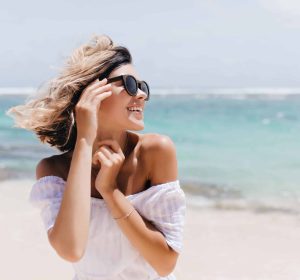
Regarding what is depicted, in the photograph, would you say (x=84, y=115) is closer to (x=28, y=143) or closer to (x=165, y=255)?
(x=165, y=255)

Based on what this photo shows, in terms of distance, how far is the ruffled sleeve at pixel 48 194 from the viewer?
2385 mm

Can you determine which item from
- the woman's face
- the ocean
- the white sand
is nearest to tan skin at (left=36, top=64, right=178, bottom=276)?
the woman's face

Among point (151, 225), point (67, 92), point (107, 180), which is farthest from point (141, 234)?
point (67, 92)

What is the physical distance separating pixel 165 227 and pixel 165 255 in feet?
0.35

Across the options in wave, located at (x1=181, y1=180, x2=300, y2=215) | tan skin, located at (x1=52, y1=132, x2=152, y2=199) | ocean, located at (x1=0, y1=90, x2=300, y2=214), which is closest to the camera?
tan skin, located at (x1=52, y1=132, x2=152, y2=199)

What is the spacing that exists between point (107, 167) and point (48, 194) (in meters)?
0.30

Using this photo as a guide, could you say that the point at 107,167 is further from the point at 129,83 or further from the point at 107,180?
the point at 129,83

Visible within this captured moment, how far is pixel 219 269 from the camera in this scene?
18.6 ft

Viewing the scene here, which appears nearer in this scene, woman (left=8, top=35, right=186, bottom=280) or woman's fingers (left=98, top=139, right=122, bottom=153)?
woman (left=8, top=35, right=186, bottom=280)

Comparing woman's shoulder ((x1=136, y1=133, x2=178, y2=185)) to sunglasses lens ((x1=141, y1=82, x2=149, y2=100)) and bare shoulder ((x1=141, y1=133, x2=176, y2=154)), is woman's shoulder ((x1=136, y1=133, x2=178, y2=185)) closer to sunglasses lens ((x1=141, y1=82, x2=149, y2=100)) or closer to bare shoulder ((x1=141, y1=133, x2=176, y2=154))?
bare shoulder ((x1=141, y1=133, x2=176, y2=154))

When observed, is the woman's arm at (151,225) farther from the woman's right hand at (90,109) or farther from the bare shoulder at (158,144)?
the woman's right hand at (90,109)

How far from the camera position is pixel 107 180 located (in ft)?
7.48

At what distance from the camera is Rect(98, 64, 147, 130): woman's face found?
7.65 feet

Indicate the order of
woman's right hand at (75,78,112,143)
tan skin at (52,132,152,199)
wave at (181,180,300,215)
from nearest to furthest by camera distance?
woman's right hand at (75,78,112,143), tan skin at (52,132,152,199), wave at (181,180,300,215)
